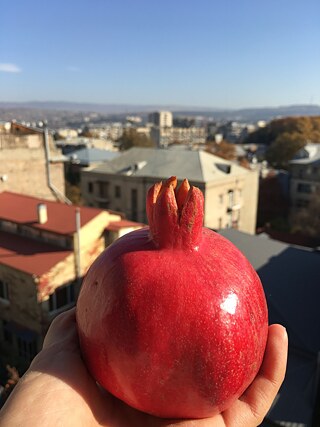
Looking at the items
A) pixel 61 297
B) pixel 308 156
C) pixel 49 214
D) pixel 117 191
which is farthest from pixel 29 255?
pixel 308 156

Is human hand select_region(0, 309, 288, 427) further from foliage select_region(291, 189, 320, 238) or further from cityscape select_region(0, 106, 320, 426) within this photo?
foliage select_region(291, 189, 320, 238)

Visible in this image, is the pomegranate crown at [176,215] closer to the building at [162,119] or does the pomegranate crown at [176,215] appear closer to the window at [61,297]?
the window at [61,297]

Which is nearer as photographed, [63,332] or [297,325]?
[63,332]

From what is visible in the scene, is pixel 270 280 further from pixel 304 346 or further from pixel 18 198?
pixel 18 198

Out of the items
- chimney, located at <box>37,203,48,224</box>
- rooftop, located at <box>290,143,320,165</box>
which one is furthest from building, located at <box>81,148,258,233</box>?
chimney, located at <box>37,203,48,224</box>

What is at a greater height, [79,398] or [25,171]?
[79,398]

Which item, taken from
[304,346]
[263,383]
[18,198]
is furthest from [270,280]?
[18,198]

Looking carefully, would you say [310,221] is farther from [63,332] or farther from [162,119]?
[162,119]
